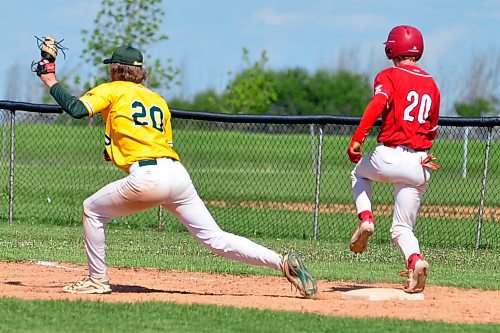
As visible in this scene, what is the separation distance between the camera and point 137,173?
26.6 ft

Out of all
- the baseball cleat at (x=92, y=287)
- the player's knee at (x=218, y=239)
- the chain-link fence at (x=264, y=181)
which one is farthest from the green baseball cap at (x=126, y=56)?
the chain-link fence at (x=264, y=181)

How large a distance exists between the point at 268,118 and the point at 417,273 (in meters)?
6.40

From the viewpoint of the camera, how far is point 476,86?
209 feet

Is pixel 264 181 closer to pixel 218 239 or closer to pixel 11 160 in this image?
pixel 11 160

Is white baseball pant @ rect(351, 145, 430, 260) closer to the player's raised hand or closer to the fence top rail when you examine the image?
the player's raised hand

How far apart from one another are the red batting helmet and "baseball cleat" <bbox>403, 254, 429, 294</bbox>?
1.69m

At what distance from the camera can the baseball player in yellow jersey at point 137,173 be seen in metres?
8.13

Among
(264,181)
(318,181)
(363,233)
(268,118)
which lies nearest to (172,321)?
(363,233)

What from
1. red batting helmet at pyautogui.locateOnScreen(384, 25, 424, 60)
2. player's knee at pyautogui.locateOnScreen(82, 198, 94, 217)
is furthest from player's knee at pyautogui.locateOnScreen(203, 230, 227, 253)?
red batting helmet at pyautogui.locateOnScreen(384, 25, 424, 60)

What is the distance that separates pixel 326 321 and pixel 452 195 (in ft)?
50.9

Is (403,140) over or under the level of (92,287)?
over

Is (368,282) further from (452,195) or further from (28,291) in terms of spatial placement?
(452,195)

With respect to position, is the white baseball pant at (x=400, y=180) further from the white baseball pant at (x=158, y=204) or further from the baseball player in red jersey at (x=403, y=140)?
the white baseball pant at (x=158, y=204)

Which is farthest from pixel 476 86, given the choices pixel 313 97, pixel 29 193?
pixel 29 193
